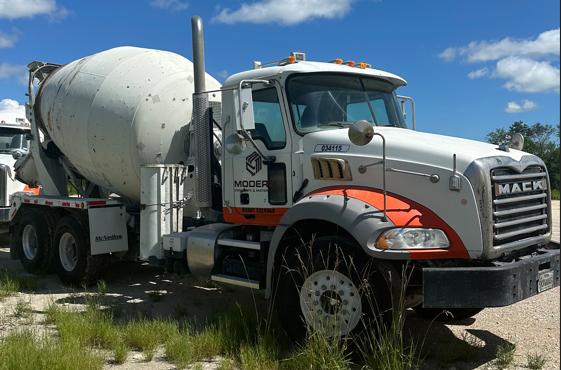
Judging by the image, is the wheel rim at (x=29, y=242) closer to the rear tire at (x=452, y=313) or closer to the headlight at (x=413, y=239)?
the rear tire at (x=452, y=313)

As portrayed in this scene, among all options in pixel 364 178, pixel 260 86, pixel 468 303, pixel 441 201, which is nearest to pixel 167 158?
pixel 260 86

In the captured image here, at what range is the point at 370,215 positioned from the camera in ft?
15.4

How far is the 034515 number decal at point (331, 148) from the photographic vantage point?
5395 millimetres

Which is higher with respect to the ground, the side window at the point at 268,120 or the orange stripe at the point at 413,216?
the side window at the point at 268,120

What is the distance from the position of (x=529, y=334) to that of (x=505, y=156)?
2.14 meters

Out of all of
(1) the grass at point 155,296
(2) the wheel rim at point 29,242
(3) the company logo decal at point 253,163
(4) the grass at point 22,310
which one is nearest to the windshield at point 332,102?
(3) the company logo decal at point 253,163

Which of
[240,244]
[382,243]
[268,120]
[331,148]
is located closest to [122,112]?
[268,120]

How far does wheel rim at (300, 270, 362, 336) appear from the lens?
4.79 metres

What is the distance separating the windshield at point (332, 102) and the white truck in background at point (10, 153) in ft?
24.8

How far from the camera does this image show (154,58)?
8.23 metres

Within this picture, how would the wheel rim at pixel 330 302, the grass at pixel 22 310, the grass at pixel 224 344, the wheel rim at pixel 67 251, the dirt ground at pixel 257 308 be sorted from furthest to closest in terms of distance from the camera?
1. the wheel rim at pixel 67 251
2. the grass at pixel 22 310
3. the dirt ground at pixel 257 308
4. the wheel rim at pixel 330 302
5. the grass at pixel 224 344

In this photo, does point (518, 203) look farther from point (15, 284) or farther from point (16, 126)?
point (16, 126)

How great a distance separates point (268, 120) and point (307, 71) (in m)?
0.68

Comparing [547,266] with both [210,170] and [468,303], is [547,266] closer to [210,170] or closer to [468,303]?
[468,303]
